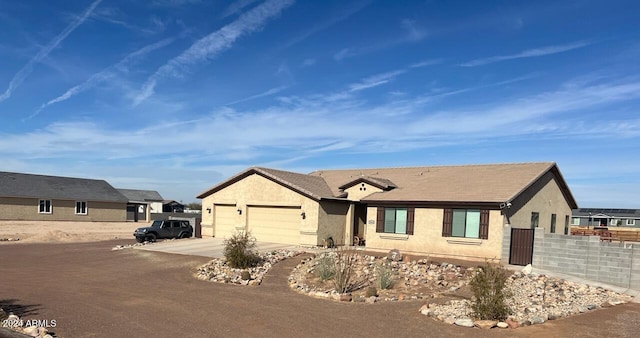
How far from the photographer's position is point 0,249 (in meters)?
26.3

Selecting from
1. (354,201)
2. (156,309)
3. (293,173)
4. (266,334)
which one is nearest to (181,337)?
(266,334)

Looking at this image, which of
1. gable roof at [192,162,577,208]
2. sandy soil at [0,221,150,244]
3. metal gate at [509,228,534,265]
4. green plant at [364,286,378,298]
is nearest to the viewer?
green plant at [364,286,378,298]

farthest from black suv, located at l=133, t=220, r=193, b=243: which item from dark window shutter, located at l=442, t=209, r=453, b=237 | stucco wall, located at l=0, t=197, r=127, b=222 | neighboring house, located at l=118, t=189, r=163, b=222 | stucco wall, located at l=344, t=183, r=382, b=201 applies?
neighboring house, located at l=118, t=189, r=163, b=222

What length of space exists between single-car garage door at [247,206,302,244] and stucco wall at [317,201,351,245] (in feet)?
4.95

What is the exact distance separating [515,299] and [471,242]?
769 cm

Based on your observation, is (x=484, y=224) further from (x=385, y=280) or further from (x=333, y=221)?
(x=333, y=221)

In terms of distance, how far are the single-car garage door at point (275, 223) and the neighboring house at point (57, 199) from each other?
30362mm

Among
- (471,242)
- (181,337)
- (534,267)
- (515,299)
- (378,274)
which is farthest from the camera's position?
(471,242)

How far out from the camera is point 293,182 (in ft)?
90.1

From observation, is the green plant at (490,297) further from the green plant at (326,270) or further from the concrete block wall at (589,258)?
the concrete block wall at (589,258)

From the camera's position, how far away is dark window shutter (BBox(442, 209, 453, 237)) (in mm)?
22469

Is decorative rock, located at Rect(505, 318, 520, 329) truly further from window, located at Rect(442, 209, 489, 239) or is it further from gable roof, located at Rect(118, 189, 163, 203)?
gable roof, located at Rect(118, 189, 163, 203)

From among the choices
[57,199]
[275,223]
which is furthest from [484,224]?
[57,199]

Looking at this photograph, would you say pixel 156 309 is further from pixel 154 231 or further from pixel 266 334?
pixel 154 231
